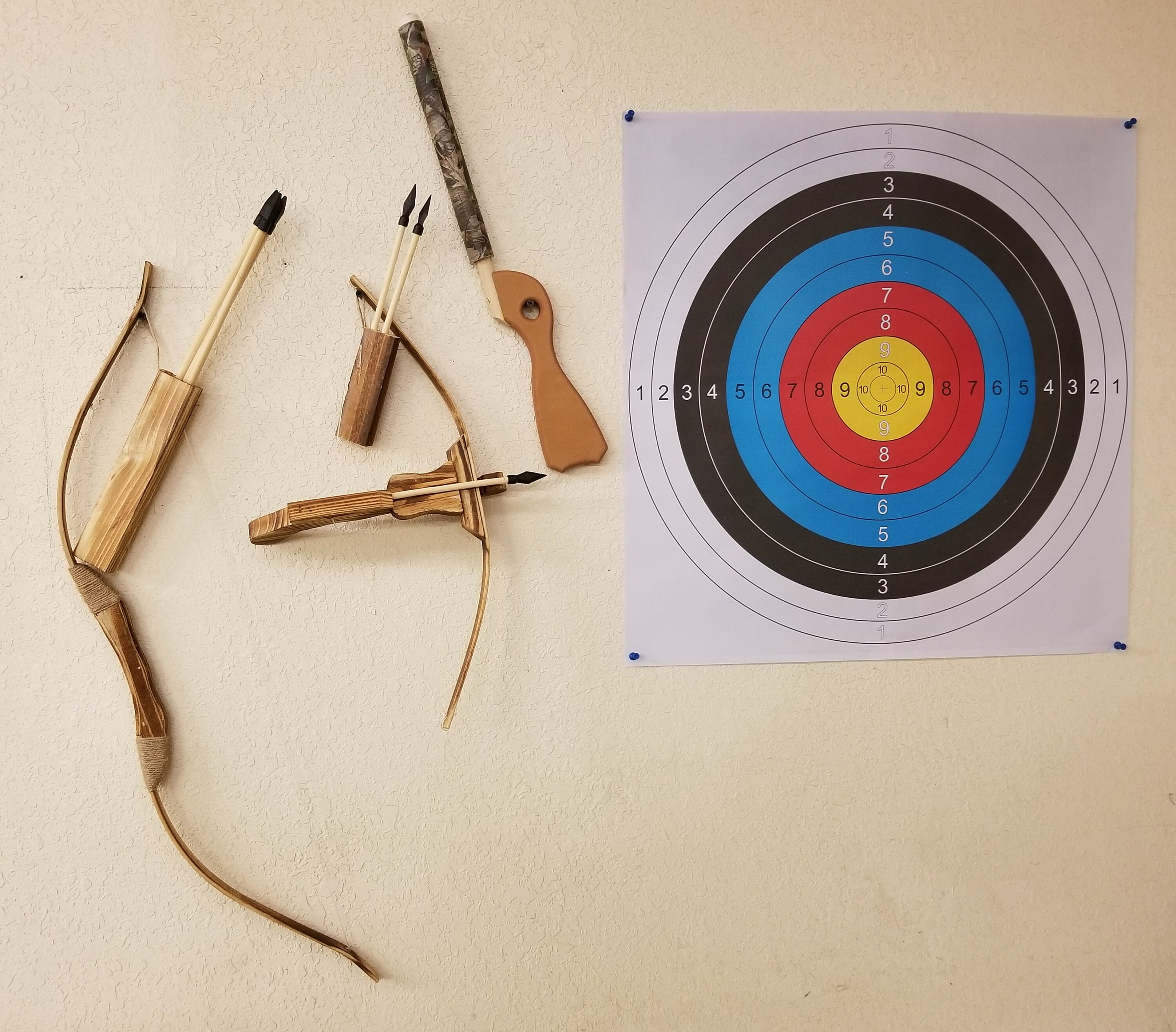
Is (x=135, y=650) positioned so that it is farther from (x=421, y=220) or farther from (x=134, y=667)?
(x=421, y=220)

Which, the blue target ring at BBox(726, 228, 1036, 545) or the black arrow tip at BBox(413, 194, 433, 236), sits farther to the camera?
the blue target ring at BBox(726, 228, 1036, 545)

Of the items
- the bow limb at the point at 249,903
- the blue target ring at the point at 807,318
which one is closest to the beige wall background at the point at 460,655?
the bow limb at the point at 249,903

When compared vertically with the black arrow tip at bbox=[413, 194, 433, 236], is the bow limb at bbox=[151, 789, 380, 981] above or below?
below

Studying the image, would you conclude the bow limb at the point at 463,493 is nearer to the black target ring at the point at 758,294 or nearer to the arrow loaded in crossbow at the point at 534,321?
the arrow loaded in crossbow at the point at 534,321

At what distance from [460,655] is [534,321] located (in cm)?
39

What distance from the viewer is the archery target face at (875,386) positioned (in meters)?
0.81

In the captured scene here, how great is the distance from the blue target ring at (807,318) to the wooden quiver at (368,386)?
388 millimetres

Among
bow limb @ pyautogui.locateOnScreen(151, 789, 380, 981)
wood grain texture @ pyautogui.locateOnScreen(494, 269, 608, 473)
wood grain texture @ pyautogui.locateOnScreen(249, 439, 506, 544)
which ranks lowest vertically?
bow limb @ pyautogui.locateOnScreen(151, 789, 380, 981)

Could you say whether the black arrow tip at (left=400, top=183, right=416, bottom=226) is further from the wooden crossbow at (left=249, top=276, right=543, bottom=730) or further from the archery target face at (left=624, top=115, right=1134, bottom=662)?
the archery target face at (left=624, top=115, right=1134, bottom=662)

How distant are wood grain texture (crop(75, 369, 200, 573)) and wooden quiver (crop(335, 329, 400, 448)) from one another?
0.16 meters

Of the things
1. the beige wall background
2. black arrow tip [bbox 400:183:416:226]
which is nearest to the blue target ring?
the beige wall background

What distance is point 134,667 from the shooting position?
74 cm

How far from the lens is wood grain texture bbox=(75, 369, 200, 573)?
727 mm

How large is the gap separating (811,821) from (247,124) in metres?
1.03
